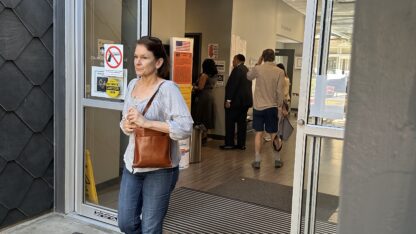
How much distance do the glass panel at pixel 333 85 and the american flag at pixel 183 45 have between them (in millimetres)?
3103

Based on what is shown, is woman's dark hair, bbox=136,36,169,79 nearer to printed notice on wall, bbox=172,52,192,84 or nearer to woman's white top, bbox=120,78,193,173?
woman's white top, bbox=120,78,193,173

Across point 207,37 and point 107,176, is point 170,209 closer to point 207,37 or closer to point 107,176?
point 107,176

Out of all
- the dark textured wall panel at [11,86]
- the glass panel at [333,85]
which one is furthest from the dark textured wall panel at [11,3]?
the glass panel at [333,85]

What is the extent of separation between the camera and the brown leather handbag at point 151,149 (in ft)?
7.02

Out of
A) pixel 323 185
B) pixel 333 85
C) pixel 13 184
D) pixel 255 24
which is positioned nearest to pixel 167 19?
pixel 13 184

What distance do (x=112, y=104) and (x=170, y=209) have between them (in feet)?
4.18

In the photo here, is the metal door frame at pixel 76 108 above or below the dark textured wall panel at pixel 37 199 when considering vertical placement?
above

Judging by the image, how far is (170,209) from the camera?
12.8 ft

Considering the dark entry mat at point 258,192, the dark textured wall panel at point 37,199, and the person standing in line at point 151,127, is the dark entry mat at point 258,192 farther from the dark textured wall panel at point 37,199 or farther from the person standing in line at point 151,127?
the person standing in line at point 151,127

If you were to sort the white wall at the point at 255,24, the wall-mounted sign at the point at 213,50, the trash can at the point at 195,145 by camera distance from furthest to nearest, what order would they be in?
the white wall at the point at 255,24 → the wall-mounted sign at the point at 213,50 → the trash can at the point at 195,145

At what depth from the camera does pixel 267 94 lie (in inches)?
220

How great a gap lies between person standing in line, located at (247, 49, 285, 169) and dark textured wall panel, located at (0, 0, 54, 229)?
117 inches

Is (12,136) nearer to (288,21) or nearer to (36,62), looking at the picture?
(36,62)

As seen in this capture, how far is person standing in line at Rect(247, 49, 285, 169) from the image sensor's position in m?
5.58
